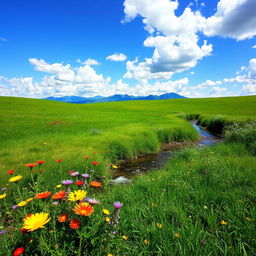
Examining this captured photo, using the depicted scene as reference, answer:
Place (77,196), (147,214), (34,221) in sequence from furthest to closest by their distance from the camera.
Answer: (147,214) → (77,196) → (34,221)

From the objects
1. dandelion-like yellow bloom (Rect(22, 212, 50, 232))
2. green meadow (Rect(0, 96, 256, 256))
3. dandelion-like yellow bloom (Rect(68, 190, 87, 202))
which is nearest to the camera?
dandelion-like yellow bloom (Rect(22, 212, 50, 232))

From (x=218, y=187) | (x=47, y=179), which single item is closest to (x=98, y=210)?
(x=218, y=187)

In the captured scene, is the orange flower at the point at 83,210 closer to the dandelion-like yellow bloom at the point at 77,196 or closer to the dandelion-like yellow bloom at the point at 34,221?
the dandelion-like yellow bloom at the point at 77,196

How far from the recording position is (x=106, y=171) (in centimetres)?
673

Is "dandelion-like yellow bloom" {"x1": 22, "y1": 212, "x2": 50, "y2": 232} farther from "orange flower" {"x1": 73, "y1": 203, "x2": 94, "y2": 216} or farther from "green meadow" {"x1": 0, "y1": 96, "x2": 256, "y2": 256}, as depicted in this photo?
"orange flower" {"x1": 73, "y1": 203, "x2": 94, "y2": 216}

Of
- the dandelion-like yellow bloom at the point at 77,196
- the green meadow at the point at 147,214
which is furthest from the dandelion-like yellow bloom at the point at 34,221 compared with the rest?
the dandelion-like yellow bloom at the point at 77,196

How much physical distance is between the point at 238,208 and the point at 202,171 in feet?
7.11

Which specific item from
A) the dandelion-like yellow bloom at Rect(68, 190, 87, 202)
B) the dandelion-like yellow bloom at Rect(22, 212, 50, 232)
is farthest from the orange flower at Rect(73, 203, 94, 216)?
the dandelion-like yellow bloom at Rect(22, 212, 50, 232)

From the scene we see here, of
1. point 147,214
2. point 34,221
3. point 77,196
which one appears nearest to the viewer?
point 34,221

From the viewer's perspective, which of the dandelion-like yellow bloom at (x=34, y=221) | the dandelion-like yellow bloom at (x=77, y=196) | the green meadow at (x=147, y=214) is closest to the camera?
the dandelion-like yellow bloom at (x=34, y=221)

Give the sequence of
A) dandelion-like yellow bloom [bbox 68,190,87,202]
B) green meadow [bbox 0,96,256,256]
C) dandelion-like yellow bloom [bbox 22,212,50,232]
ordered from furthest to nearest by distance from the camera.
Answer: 1. green meadow [bbox 0,96,256,256]
2. dandelion-like yellow bloom [bbox 68,190,87,202]
3. dandelion-like yellow bloom [bbox 22,212,50,232]

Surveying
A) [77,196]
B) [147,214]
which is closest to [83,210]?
[77,196]

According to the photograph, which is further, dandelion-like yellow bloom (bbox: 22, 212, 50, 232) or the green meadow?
the green meadow

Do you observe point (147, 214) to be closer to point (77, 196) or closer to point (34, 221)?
point (77, 196)
